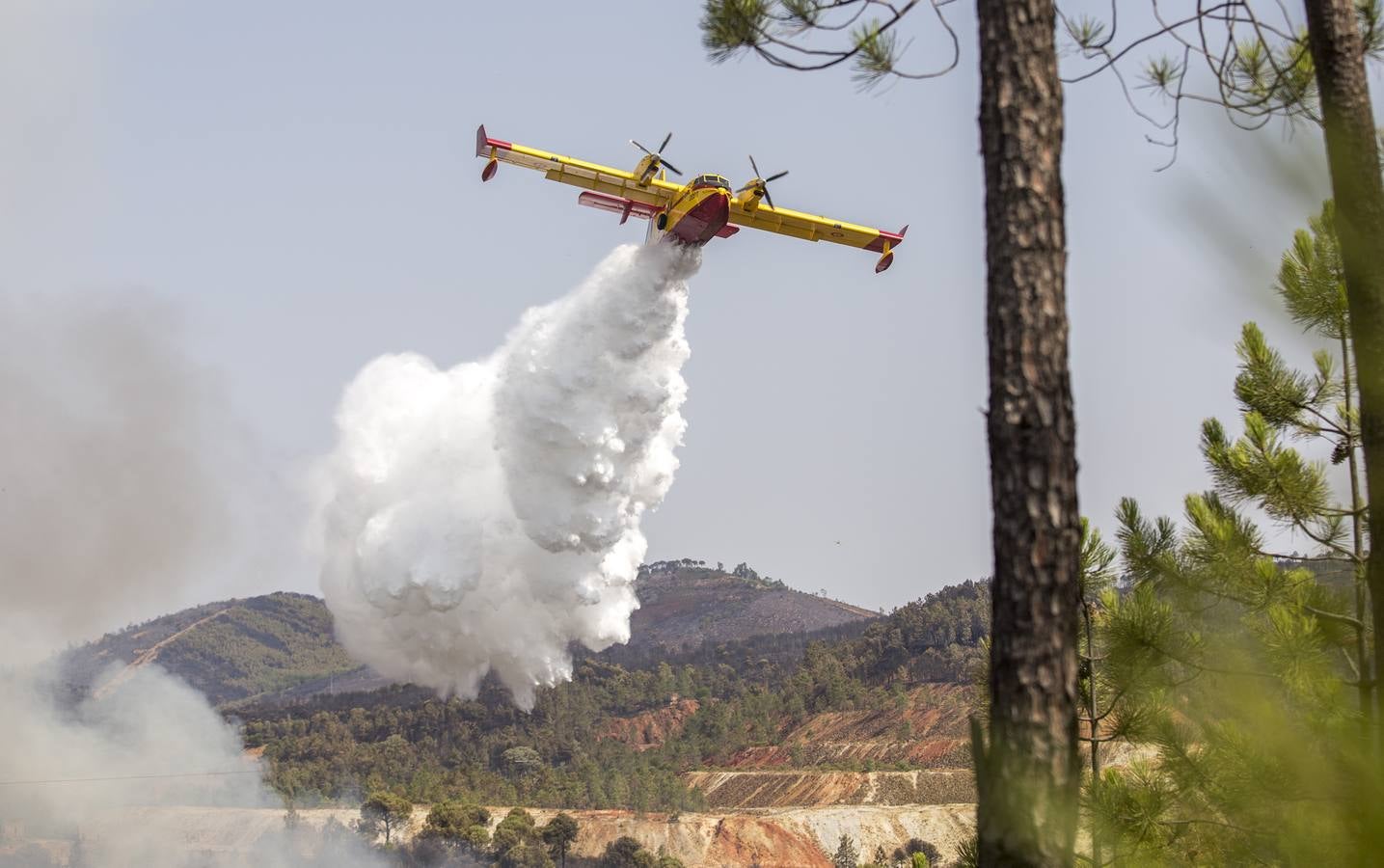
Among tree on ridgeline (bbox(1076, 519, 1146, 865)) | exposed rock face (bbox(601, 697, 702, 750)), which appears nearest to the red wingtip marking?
tree on ridgeline (bbox(1076, 519, 1146, 865))

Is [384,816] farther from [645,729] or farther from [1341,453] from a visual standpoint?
[1341,453]

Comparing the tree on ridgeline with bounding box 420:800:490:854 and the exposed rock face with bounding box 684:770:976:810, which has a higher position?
the exposed rock face with bounding box 684:770:976:810

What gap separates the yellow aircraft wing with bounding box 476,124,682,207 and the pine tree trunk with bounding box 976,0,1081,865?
105ft

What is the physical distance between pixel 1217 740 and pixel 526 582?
163 ft

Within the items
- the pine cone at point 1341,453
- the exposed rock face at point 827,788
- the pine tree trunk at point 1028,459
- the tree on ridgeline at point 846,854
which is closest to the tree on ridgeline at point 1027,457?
the pine tree trunk at point 1028,459

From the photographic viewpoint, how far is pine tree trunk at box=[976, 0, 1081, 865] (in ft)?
18.8

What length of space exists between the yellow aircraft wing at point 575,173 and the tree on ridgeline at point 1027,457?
31933 mm

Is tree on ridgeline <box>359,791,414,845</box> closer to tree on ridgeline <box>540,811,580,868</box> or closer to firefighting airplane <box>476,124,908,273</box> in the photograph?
tree on ridgeline <box>540,811,580,868</box>

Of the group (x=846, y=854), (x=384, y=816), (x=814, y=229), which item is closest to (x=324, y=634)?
(x=384, y=816)

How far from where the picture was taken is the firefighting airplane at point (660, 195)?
120ft

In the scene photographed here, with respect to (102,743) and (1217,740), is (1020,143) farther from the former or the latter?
(102,743)

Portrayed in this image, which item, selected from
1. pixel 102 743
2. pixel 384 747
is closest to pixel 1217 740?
pixel 102 743

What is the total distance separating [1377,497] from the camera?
6.07 m

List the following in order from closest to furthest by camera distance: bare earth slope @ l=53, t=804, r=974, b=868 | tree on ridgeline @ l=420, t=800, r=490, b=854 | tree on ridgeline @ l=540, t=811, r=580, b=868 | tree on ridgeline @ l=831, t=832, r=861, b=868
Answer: tree on ridgeline @ l=831, t=832, r=861, b=868 < bare earth slope @ l=53, t=804, r=974, b=868 < tree on ridgeline @ l=420, t=800, r=490, b=854 < tree on ridgeline @ l=540, t=811, r=580, b=868
